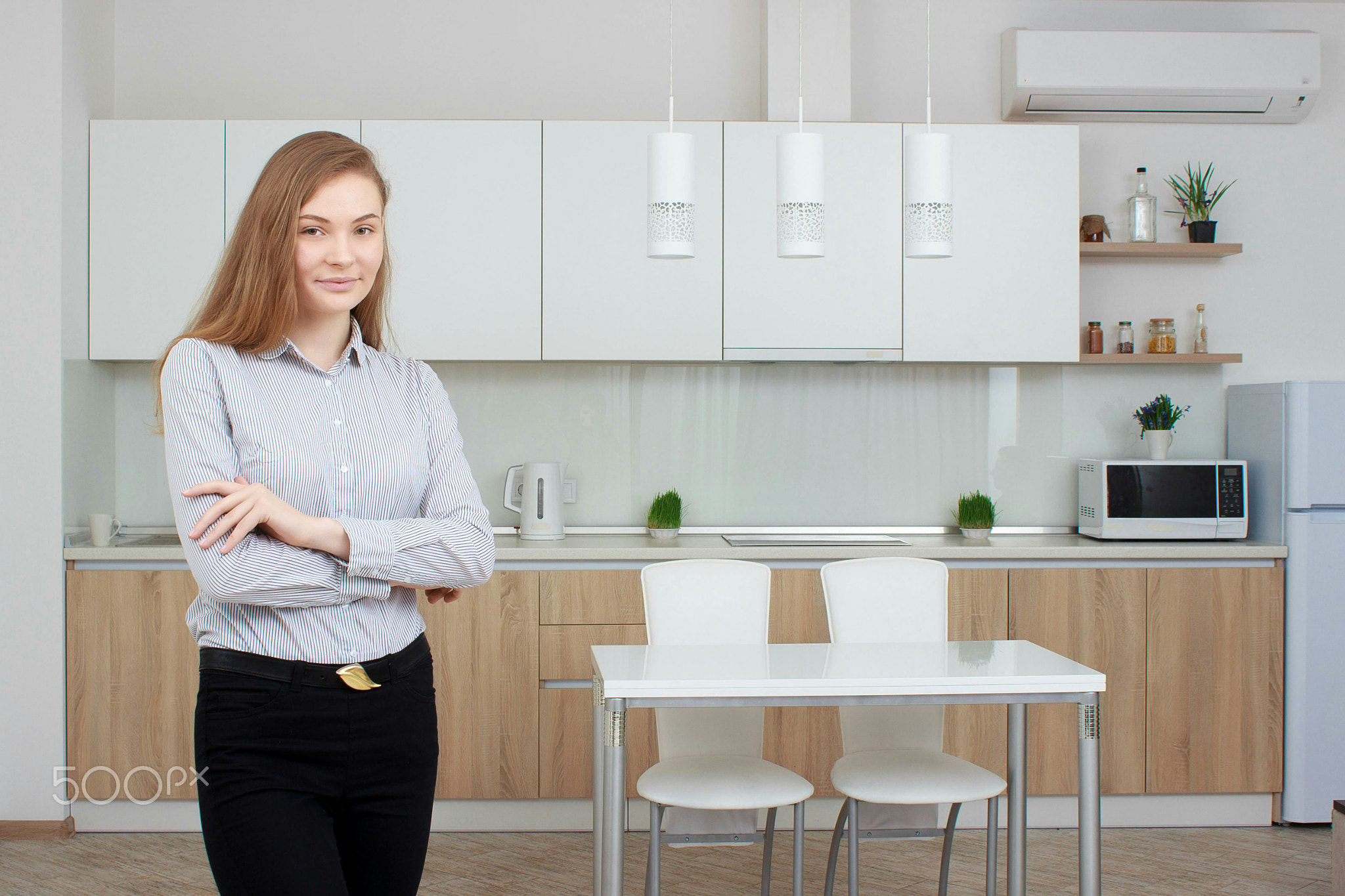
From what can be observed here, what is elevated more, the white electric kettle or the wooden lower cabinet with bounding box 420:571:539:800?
the white electric kettle

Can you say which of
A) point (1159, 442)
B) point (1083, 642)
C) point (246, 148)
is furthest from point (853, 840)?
point (246, 148)

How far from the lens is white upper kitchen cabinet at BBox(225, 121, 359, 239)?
3346 mm

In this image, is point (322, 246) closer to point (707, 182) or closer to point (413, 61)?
point (707, 182)

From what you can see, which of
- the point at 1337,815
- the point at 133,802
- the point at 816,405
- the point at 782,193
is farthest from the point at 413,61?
the point at 1337,815

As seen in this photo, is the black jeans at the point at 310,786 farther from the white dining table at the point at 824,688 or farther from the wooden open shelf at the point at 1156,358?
the wooden open shelf at the point at 1156,358

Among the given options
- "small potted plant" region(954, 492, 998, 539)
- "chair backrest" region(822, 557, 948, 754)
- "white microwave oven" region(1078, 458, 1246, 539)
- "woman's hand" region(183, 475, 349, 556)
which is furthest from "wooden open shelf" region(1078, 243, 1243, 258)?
"woman's hand" region(183, 475, 349, 556)

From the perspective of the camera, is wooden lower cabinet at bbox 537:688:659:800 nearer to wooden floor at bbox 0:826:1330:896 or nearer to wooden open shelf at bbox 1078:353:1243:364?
wooden floor at bbox 0:826:1330:896

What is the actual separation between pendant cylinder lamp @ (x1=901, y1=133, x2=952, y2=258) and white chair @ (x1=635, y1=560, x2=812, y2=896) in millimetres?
958

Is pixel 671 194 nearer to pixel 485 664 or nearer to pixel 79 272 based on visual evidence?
pixel 485 664

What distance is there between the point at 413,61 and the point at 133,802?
267 cm

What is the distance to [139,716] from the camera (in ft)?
10.4

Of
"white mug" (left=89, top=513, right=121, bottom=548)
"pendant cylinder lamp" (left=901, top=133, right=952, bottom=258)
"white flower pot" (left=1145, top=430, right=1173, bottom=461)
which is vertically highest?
"pendant cylinder lamp" (left=901, top=133, right=952, bottom=258)

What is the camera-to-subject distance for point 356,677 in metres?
1.24

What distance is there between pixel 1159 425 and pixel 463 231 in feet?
8.26
